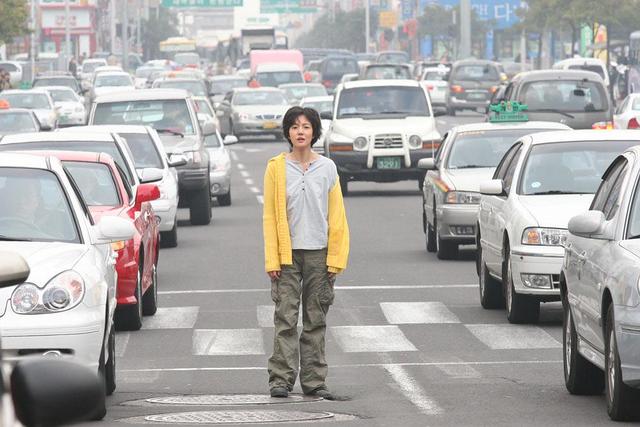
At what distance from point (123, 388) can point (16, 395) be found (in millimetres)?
8056

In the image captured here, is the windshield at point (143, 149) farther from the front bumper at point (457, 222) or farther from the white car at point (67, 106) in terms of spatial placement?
the white car at point (67, 106)

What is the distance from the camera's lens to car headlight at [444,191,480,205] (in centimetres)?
1867

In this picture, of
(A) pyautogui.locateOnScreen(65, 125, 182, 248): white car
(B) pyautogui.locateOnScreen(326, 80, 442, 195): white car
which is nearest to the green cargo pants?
(A) pyautogui.locateOnScreen(65, 125, 182, 248): white car

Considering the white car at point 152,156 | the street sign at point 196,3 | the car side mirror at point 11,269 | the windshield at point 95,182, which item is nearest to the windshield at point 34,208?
the windshield at point 95,182

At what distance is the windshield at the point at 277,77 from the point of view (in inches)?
2623

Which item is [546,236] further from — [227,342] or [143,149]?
[143,149]

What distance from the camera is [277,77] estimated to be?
6688cm

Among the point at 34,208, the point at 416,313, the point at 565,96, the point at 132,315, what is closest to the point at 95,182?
the point at 132,315

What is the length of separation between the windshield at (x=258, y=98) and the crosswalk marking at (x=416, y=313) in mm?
35268

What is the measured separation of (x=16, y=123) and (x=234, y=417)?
2817 cm

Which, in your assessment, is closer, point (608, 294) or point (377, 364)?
point (608, 294)

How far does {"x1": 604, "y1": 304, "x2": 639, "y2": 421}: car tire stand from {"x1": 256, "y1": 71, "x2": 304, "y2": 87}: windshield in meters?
58.6

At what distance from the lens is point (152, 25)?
592ft

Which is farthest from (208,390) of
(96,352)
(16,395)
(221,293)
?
(16,395)
